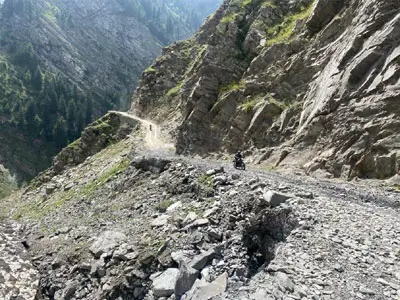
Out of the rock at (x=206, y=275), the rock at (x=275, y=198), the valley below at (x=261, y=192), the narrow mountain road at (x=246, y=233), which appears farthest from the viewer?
the rock at (x=275, y=198)

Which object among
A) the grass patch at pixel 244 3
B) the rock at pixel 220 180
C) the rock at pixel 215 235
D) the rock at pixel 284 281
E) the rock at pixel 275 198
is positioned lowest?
the rock at pixel 284 281

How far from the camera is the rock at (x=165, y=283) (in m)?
12.3

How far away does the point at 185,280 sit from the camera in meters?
11.5

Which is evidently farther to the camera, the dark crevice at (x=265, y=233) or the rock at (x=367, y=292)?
the dark crevice at (x=265, y=233)

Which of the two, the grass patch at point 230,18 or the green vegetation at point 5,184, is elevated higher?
the grass patch at point 230,18

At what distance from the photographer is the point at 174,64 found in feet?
273

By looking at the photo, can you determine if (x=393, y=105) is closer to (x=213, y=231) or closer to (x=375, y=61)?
(x=375, y=61)

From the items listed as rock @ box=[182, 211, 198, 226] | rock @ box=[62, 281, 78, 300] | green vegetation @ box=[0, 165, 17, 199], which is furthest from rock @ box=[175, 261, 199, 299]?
green vegetation @ box=[0, 165, 17, 199]

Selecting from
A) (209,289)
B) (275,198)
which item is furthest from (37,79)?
(209,289)

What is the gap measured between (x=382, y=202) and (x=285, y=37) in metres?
29.8

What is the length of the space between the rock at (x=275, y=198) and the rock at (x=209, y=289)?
4114 mm

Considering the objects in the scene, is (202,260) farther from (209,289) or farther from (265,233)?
(265,233)

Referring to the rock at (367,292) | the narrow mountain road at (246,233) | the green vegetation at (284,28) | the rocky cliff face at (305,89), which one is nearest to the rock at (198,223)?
the narrow mountain road at (246,233)

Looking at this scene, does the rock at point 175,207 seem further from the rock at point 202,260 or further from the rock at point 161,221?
the rock at point 202,260
